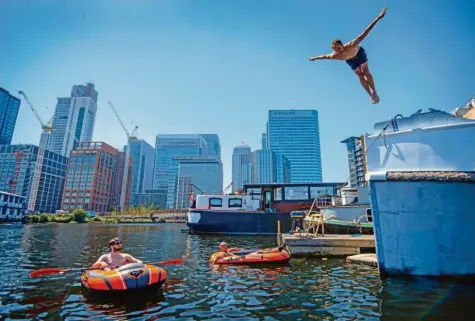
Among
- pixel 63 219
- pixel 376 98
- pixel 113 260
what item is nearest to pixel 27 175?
pixel 63 219

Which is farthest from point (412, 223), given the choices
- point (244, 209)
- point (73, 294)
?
point (244, 209)

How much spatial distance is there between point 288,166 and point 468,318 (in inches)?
7423

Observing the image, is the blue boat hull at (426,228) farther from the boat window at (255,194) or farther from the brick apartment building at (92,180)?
the brick apartment building at (92,180)

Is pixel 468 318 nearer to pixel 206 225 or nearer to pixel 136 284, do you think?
pixel 136 284

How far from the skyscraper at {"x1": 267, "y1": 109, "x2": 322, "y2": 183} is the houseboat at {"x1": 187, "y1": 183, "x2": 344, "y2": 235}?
15706 centimetres

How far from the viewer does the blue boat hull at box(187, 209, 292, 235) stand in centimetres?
3374

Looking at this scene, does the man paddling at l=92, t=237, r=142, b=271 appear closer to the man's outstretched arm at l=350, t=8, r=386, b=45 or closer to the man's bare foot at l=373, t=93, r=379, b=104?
the man's bare foot at l=373, t=93, r=379, b=104

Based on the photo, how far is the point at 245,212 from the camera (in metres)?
34.1

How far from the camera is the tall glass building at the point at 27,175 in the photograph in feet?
484

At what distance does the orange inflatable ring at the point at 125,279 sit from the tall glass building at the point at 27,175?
174 meters

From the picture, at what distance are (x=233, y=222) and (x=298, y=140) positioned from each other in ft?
555

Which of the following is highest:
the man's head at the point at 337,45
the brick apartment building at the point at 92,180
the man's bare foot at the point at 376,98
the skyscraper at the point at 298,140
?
the skyscraper at the point at 298,140

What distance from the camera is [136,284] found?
7785 mm

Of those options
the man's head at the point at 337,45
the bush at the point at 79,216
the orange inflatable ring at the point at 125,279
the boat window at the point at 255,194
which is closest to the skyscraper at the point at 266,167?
the bush at the point at 79,216
